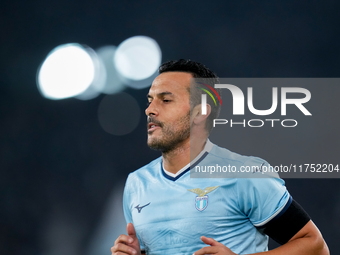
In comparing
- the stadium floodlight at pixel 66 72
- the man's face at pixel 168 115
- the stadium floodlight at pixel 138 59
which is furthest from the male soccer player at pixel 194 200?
the stadium floodlight at pixel 66 72

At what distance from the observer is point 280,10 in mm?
3592

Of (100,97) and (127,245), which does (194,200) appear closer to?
(127,245)

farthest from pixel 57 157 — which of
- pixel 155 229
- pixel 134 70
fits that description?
pixel 155 229

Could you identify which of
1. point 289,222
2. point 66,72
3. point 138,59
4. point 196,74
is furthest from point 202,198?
point 66,72

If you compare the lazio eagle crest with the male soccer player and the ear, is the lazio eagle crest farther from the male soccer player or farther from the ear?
the ear

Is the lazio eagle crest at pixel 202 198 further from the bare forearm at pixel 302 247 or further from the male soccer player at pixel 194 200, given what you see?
the bare forearm at pixel 302 247

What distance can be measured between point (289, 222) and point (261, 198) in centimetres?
12

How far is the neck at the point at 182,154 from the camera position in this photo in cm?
148

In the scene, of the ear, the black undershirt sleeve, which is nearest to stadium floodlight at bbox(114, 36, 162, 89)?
the ear

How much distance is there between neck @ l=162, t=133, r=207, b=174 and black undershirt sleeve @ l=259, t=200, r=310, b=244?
0.44m

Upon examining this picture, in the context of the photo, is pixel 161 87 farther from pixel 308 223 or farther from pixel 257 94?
pixel 257 94

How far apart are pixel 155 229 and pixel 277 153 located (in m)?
2.05

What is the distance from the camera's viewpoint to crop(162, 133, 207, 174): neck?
148 cm

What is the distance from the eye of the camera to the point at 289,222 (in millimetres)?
1186
